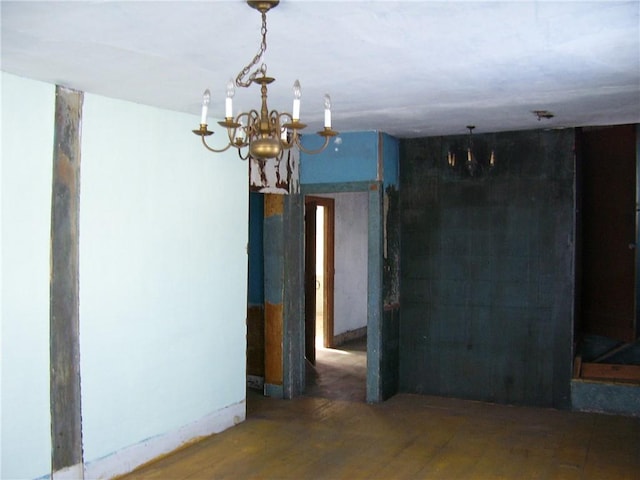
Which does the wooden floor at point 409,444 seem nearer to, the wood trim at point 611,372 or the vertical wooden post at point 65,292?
the wood trim at point 611,372

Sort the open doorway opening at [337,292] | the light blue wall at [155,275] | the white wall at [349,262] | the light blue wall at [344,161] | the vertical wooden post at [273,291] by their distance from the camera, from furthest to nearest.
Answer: the white wall at [349,262] → the open doorway opening at [337,292] → the vertical wooden post at [273,291] → the light blue wall at [344,161] → the light blue wall at [155,275]

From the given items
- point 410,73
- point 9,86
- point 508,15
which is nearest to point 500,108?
point 410,73

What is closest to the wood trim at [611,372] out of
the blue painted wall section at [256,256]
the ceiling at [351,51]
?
the ceiling at [351,51]

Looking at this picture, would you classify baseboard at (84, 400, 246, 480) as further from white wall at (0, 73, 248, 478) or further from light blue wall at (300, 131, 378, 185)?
light blue wall at (300, 131, 378, 185)

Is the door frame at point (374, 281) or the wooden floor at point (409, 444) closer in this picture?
the wooden floor at point (409, 444)

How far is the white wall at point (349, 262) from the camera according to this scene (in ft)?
29.8

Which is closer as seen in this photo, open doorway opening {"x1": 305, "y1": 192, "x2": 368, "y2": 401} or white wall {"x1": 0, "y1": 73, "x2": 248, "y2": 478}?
white wall {"x1": 0, "y1": 73, "x2": 248, "y2": 478}

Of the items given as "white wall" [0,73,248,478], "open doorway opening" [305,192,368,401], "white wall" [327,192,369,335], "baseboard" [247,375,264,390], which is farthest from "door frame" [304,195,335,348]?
"white wall" [0,73,248,478]

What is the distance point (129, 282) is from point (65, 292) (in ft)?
1.69

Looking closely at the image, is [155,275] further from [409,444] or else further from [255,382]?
[255,382]

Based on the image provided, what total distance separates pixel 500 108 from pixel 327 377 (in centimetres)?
359

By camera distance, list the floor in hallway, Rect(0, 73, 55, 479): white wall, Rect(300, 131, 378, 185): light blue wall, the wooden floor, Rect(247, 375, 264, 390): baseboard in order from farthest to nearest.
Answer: Rect(247, 375, 264, 390): baseboard < the floor in hallway < Rect(300, 131, 378, 185): light blue wall < the wooden floor < Rect(0, 73, 55, 479): white wall

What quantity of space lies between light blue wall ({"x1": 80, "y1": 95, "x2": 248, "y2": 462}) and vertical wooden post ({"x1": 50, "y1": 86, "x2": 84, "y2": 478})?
0.07m

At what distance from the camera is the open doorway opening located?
7410mm
